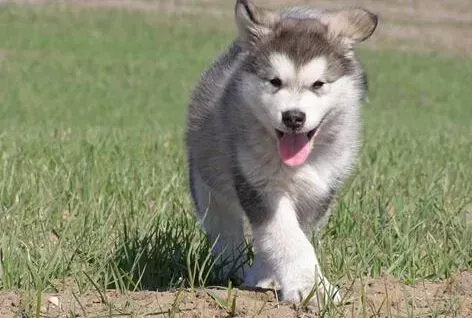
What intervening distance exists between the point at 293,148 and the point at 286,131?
0.66ft

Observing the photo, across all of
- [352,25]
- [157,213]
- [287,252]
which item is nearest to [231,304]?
[287,252]

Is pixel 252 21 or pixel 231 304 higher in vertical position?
pixel 252 21

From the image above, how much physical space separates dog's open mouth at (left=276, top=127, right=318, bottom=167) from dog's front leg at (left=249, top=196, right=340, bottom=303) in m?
0.21

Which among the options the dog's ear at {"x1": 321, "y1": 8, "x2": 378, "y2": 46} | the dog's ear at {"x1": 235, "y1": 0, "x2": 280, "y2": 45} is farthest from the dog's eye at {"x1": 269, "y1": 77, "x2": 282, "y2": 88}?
the dog's ear at {"x1": 321, "y1": 8, "x2": 378, "y2": 46}

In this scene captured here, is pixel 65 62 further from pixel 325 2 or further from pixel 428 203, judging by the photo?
pixel 428 203

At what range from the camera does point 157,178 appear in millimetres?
8008

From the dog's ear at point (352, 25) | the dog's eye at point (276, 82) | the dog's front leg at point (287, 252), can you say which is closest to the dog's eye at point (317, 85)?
the dog's eye at point (276, 82)

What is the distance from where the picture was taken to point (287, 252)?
512cm

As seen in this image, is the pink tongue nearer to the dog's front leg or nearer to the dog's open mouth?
the dog's open mouth

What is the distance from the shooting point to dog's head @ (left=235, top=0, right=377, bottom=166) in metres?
5.15

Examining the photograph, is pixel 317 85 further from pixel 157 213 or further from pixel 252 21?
pixel 157 213

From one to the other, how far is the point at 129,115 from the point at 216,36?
16.5 meters

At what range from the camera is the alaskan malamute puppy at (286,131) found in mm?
5145

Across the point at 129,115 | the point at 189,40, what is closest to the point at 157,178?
the point at 129,115
